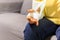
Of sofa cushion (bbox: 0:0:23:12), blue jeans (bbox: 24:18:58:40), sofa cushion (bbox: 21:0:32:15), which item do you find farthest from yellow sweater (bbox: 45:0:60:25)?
sofa cushion (bbox: 0:0:23:12)

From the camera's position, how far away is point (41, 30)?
122 cm

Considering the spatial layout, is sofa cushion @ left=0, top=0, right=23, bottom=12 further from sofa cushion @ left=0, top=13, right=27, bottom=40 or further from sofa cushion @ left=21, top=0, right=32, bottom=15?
sofa cushion @ left=0, top=13, right=27, bottom=40

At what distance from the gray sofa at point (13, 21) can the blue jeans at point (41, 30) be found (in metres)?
0.07

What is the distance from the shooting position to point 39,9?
128 cm

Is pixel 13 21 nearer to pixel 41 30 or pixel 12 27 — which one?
pixel 12 27

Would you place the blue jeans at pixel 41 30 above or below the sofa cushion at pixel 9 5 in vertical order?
below

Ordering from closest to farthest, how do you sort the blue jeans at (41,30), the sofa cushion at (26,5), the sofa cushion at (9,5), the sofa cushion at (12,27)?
the blue jeans at (41,30) → the sofa cushion at (12,27) → the sofa cushion at (26,5) → the sofa cushion at (9,5)

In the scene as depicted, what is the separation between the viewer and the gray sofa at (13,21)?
4.54ft

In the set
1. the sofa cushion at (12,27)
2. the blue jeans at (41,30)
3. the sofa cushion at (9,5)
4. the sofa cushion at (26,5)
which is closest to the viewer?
the blue jeans at (41,30)

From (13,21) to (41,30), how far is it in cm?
45

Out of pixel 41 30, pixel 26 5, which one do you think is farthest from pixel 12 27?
pixel 26 5

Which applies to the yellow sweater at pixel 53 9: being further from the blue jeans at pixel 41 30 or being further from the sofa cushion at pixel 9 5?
the sofa cushion at pixel 9 5

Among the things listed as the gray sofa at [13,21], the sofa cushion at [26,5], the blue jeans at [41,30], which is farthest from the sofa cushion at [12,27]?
the sofa cushion at [26,5]

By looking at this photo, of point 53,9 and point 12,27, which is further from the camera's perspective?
point 12,27
